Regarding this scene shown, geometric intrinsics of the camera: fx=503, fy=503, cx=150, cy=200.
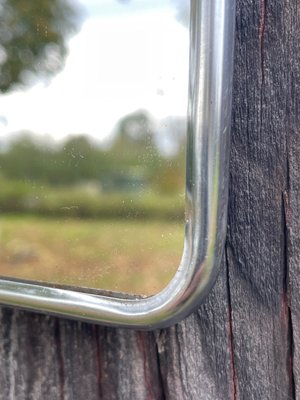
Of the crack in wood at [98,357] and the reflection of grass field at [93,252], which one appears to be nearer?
the reflection of grass field at [93,252]

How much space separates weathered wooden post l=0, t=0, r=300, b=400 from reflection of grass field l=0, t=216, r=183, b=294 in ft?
0.29

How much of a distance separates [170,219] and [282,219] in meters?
0.14

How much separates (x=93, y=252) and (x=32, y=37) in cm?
30

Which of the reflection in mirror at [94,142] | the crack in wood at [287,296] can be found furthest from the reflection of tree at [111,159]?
the crack in wood at [287,296]

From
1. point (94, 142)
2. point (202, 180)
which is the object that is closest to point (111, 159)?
point (94, 142)

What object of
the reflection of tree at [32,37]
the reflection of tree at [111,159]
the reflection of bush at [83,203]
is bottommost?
the reflection of bush at [83,203]

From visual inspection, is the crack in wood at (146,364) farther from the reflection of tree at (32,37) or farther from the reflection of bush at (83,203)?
the reflection of tree at (32,37)

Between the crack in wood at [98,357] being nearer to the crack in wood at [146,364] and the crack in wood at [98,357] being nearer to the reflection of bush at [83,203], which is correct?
the crack in wood at [146,364]

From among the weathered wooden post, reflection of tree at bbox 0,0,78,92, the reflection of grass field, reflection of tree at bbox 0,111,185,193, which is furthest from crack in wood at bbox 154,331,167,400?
reflection of tree at bbox 0,0,78,92

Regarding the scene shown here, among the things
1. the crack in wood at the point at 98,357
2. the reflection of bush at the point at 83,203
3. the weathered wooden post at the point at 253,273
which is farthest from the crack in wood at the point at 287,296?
the crack in wood at the point at 98,357

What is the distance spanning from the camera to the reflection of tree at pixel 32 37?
65 centimetres

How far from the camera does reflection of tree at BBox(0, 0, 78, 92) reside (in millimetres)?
650

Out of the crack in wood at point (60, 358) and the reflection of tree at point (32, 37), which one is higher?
the reflection of tree at point (32, 37)

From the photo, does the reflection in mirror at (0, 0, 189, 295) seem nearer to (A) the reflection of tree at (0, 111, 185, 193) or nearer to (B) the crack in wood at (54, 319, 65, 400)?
(A) the reflection of tree at (0, 111, 185, 193)
